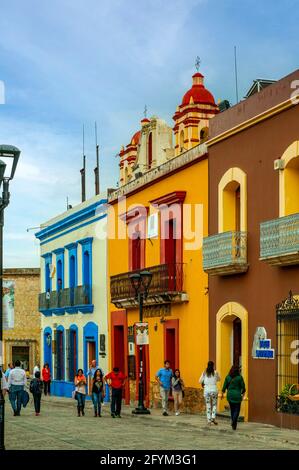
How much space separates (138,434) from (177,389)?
6.21m

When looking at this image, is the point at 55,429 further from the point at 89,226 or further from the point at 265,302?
the point at 89,226

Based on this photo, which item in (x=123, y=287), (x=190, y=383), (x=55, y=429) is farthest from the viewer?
(x=123, y=287)

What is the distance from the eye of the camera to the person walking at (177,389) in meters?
24.8

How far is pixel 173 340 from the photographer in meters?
27.5

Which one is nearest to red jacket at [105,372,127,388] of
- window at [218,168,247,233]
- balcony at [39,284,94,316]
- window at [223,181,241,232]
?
window at [218,168,247,233]

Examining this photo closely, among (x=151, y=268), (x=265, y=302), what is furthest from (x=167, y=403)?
(x=265, y=302)

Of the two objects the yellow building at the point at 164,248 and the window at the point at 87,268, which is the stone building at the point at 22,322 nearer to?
the window at the point at 87,268

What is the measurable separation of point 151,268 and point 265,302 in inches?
251

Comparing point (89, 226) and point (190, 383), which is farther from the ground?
point (89, 226)

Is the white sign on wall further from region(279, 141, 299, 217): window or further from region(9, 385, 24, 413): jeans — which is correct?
region(279, 141, 299, 217): window

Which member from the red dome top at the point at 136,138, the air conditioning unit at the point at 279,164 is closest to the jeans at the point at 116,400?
the air conditioning unit at the point at 279,164

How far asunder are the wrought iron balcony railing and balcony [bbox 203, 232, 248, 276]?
1287 centimetres

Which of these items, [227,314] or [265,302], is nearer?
[265,302]

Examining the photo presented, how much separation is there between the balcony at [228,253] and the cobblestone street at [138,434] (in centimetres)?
344
